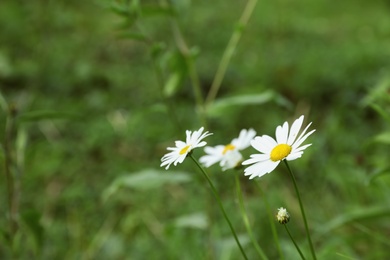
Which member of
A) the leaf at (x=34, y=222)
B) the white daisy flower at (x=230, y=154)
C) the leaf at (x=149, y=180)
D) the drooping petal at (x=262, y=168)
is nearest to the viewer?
the drooping petal at (x=262, y=168)

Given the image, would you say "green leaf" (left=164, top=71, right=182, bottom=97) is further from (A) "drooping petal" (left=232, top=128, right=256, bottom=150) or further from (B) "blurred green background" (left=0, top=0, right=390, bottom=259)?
(A) "drooping petal" (left=232, top=128, right=256, bottom=150)

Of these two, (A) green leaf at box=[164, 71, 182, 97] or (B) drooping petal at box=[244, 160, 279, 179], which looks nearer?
(B) drooping petal at box=[244, 160, 279, 179]

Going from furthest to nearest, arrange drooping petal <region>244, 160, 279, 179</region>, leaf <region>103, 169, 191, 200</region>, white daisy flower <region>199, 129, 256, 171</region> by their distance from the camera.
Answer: leaf <region>103, 169, 191, 200</region> → white daisy flower <region>199, 129, 256, 171</region> → drooping petal <region>244, 160, 279, 179</region>

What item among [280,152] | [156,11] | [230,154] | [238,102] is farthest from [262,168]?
[156,11]

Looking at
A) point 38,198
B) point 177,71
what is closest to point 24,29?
point 38,198

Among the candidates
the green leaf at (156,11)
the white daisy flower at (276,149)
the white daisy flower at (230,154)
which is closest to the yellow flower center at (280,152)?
the white daisy flower at (276,149)

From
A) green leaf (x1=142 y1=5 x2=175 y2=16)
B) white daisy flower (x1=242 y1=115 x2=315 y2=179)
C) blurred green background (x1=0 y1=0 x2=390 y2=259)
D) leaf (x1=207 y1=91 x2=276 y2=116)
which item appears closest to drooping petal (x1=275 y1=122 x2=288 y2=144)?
white daisy flower (x1=242 y1=115 x2=315 y2=179)

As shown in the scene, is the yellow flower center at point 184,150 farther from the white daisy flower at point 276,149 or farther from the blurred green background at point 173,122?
the blurred green background at point 173,122
